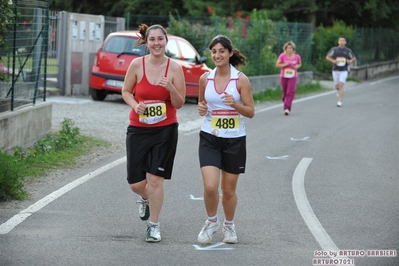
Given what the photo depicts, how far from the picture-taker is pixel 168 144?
761 centimetres

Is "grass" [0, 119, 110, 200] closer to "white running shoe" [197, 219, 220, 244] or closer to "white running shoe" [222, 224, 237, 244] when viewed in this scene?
"white running shoe" [197, 219, 220, 244]

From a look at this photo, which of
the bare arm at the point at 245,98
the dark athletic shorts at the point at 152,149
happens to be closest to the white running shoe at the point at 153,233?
the dark athletic shorts at the point at 152,149

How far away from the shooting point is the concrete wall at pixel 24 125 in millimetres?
11566

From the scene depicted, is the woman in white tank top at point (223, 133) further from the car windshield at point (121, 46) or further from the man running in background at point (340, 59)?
the man running in background at point (340, 59)

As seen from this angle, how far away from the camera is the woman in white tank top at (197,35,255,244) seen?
7.45 meters

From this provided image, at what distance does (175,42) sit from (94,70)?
2.22 meters

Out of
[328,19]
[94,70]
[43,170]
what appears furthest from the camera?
[328,19]

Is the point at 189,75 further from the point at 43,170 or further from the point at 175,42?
the point at 43,170

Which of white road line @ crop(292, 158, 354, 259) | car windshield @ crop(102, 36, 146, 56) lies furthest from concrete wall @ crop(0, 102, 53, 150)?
car windshield @ crop(102, 36, 146, 56)

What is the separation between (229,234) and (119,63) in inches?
531

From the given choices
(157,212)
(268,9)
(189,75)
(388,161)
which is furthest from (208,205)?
(268,9)

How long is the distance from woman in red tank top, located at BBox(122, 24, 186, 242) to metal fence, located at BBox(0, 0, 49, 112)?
14.6 feet

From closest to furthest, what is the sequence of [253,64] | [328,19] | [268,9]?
[253,64]
[268,9]
[328,19]

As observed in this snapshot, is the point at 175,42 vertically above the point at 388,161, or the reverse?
the point at 175,42
